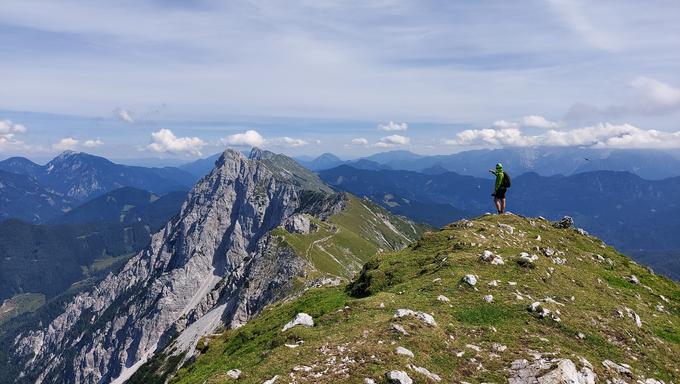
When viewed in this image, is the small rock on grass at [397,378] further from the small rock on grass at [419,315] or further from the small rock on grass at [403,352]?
the small rock on grass at [419,315]

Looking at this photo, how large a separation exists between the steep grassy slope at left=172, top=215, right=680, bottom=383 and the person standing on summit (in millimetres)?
7695

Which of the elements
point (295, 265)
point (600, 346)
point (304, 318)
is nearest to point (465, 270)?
point (600, 346)

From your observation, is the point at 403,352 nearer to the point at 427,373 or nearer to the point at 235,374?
the point at 427,373

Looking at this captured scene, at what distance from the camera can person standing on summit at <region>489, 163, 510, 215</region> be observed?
46.8 m

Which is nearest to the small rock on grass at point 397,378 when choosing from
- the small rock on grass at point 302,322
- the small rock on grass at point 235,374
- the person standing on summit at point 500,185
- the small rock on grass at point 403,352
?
the small rock on grass at point 403,352

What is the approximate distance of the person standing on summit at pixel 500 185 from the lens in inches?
1843

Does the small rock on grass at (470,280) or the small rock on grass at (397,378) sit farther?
the small rock on grass at (470,280)

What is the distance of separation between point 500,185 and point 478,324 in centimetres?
2637

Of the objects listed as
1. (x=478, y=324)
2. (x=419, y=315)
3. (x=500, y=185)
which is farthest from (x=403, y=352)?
(x=500, y=185)

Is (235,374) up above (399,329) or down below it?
below

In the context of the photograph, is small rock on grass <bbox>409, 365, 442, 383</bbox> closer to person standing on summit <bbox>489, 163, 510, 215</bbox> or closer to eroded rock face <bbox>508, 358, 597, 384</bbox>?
eroded rock face <bbox>508, 358, 597, 384</bbox>

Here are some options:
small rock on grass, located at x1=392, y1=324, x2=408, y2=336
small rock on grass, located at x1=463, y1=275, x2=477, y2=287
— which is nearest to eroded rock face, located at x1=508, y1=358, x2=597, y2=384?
small rock on grass, located at x1=392, y1=324, x2=408, y2=336

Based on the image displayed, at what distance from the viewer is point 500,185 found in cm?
4753

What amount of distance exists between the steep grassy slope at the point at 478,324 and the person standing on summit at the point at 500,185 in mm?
7695
